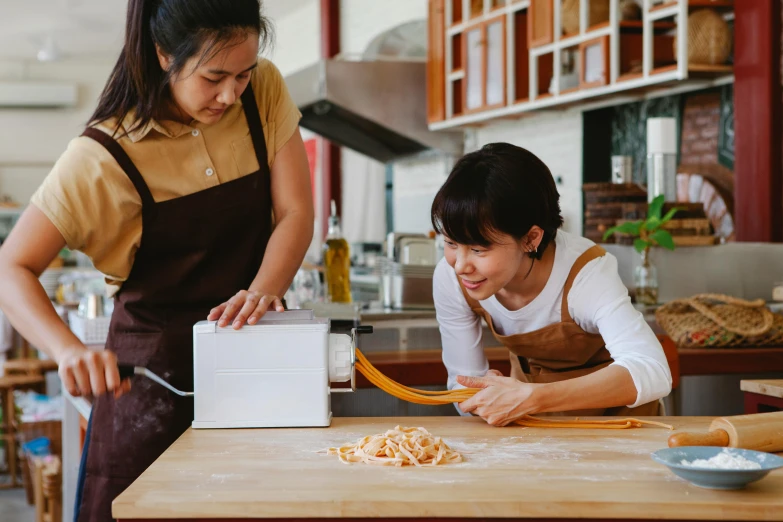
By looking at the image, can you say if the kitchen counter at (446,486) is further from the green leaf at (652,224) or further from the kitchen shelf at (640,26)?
the kitchen shelf at (640,26)

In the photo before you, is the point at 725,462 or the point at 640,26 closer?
the point at 725,462

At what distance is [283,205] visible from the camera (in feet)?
6.67

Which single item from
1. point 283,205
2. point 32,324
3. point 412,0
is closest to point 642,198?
point 283,205

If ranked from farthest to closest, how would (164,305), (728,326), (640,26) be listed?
(640,26) → (728,326) → (164,305)

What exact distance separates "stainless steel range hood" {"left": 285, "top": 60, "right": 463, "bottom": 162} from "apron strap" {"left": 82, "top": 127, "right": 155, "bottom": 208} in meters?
4.27

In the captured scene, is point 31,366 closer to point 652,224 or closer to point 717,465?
point 652,224

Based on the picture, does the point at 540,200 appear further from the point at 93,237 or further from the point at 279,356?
the point at 93,237

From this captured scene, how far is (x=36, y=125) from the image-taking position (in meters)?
13.6

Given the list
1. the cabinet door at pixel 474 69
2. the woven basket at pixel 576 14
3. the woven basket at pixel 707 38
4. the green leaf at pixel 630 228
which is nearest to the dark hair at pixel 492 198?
the green leaf at pixel 630 228

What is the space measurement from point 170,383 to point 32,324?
12.9 inches

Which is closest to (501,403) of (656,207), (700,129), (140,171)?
(140,171)

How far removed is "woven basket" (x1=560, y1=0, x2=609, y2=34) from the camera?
178 inches

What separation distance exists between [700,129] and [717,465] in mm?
3302

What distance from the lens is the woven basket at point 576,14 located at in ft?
14.8
